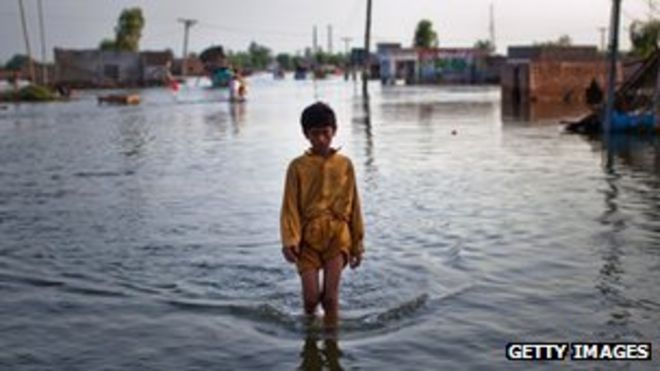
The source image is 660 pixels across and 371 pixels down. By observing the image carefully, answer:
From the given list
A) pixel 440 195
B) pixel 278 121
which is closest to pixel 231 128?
pixel 278 121

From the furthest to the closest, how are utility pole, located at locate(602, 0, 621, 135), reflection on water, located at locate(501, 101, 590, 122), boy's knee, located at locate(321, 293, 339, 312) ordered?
reflection on water, located at locate(501, 101, 590, 122) → utility pole, located at locate(602, 0, 621, 135) → boy's knee, located at locate(321, 293, 339, 312)

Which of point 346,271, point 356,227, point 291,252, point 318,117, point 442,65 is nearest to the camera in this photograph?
point 318,117

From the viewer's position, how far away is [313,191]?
18.7 feet

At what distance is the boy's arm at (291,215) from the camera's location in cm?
564

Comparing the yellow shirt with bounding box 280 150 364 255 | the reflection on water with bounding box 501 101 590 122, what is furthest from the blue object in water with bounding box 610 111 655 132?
the yellow shirt with bounding box 280 150 364 255

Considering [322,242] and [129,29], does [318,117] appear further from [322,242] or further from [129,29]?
[129,29]

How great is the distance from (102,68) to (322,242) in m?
89.7

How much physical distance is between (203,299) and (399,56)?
8074cm

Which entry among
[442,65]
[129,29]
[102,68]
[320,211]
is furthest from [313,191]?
[129,29]

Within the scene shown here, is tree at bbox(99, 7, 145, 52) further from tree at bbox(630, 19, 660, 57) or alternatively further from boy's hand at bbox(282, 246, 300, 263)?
boy's hand at bbox(282, 246, 300, 263)

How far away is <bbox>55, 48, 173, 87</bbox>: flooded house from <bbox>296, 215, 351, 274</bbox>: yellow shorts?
282ft

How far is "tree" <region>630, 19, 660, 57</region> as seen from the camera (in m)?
25.2

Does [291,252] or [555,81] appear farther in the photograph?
[555,81]

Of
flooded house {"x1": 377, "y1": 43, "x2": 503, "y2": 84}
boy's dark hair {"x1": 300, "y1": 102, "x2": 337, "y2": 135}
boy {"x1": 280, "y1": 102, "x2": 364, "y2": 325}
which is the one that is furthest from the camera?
flooded house {"x1": 377, "y1": 43, "x2": 503, "y2": 84}
